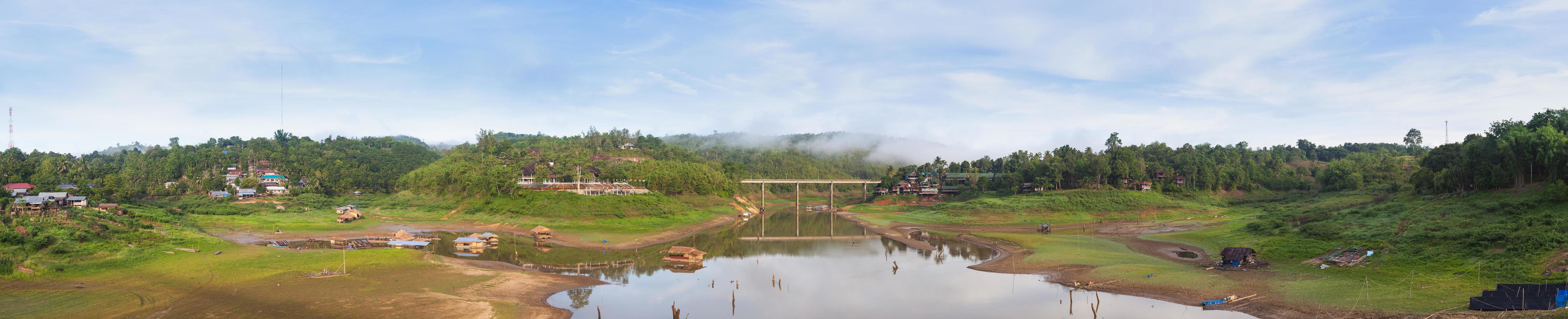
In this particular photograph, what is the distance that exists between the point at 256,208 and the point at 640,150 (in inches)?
3026

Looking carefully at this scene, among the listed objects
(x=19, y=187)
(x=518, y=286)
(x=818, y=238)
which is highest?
(x=19, y=187)

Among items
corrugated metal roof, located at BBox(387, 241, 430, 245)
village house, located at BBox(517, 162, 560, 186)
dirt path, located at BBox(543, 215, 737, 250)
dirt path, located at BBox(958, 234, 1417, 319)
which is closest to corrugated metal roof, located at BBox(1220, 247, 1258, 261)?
dirt path, located at BBox(958, 234, 1417, 319)

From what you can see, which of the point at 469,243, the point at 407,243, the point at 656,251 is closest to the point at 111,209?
the point at 407,243

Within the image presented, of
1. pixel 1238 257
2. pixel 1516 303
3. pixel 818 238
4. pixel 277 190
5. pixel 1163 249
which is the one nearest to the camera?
pixel 1516 303

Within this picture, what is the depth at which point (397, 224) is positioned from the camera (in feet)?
264

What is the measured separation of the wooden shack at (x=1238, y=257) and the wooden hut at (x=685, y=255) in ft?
120

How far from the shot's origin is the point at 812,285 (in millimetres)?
44781

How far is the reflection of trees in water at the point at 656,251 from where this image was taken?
168ft

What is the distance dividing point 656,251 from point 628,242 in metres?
6.28

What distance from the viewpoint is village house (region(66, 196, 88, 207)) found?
6856 centimetres

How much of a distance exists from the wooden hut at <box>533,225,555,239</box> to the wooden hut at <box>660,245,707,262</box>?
19.4 meters

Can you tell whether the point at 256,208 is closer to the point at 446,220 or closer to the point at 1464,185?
the point at 446,220

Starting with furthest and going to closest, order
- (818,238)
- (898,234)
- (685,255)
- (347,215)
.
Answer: (898,234) < (347,215) < (818,238) < (685,255)

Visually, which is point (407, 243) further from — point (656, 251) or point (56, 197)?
point (56, 197)
